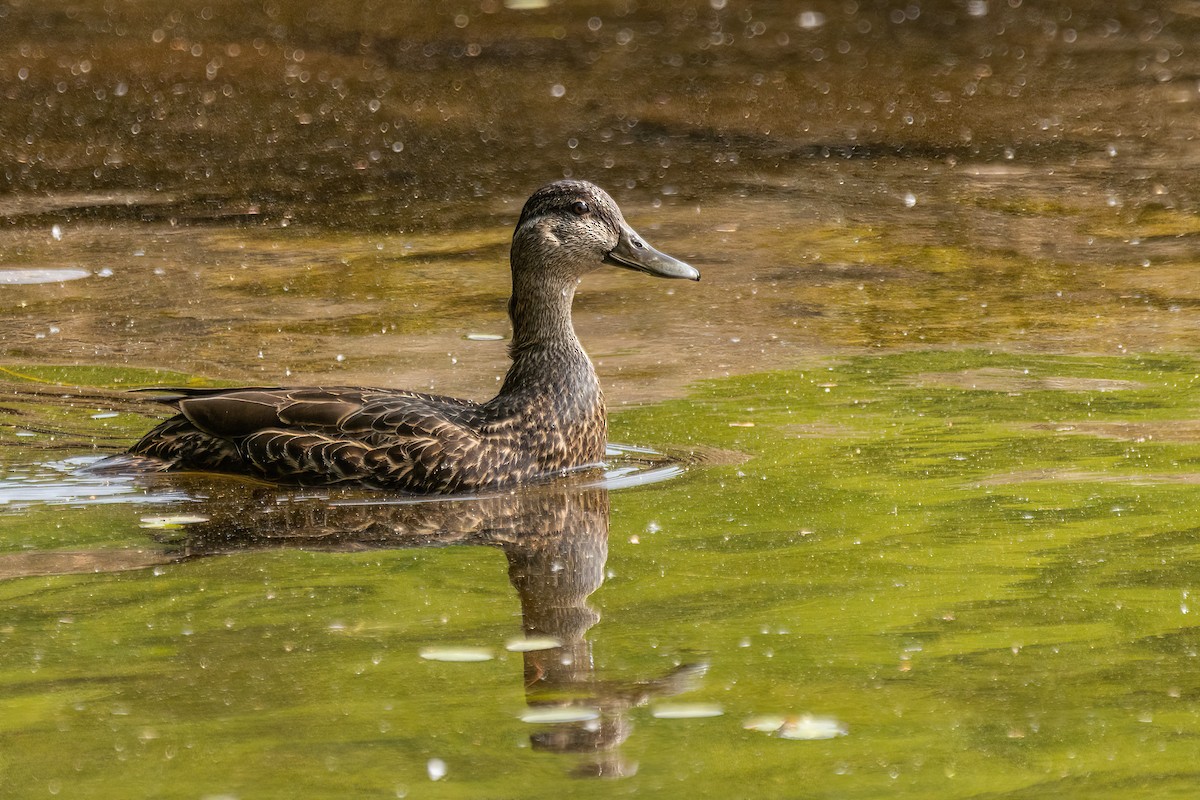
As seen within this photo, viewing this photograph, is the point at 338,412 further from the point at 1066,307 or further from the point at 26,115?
the point at 26,115

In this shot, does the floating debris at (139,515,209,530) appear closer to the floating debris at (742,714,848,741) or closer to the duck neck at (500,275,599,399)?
the duck neck at (500,275,599,399)

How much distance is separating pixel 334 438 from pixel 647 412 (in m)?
1.99

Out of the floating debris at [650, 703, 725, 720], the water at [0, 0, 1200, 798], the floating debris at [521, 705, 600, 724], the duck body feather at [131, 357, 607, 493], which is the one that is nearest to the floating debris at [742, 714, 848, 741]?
the water at [0, 0, 1200, 798]

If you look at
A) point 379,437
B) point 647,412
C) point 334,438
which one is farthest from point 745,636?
point 647,412

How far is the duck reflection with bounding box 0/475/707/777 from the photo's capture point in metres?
6.06

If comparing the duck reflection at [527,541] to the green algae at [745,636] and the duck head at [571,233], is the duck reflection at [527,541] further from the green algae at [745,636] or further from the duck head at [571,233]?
the duck head at [571,233]

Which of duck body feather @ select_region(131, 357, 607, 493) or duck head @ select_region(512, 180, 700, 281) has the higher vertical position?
duck head @ select_region(512, 180, 700, 281)

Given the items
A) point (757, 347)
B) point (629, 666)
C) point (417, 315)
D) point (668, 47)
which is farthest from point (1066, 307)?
point (668, 47)

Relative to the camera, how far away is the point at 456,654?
6469 mm

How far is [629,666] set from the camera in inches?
249

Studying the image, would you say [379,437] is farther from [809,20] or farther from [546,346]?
[809,20]

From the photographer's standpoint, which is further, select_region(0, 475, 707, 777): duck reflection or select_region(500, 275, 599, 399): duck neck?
select_region(500, 275, 599, 399): duck neck

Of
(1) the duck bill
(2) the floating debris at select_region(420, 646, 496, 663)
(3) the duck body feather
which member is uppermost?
(1) the duck bill

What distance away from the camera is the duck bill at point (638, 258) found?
929 cm
